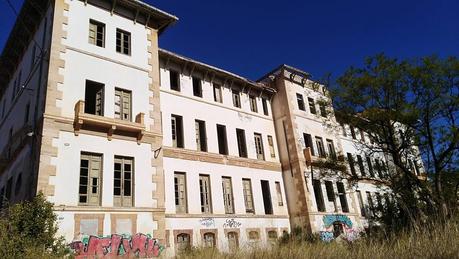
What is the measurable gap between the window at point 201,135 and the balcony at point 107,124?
5.84 meters

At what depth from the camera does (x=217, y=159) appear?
828 inches

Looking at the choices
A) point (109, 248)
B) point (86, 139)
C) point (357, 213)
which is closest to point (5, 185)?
point (86, 139)

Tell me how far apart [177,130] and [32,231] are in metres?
10.6

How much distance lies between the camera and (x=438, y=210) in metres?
7.95

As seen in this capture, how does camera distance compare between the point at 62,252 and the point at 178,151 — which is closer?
the point at 62,252

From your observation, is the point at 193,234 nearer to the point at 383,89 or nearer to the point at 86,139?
the point at 86,139

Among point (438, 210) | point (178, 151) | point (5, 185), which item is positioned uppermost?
point (178, 151)

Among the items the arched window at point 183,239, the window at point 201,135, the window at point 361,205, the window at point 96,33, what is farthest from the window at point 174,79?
the window at point 361,205

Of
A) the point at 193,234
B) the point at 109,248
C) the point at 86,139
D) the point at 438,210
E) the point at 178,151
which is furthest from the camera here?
the point at 178,151

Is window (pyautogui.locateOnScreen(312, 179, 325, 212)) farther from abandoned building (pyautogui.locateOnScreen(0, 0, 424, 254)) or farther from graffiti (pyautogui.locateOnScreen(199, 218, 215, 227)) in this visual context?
graffiti (pyautogui.locateOnScreen(199, 218, 215, 227))

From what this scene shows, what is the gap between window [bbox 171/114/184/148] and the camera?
19.8 meters

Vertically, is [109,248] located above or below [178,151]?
below

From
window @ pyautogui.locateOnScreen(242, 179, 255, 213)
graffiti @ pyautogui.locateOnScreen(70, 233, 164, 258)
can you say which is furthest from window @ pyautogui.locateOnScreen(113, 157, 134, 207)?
window @ pyautogui.locateOnScreen(242, 179, 255, 213)

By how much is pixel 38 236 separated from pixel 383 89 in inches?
730
